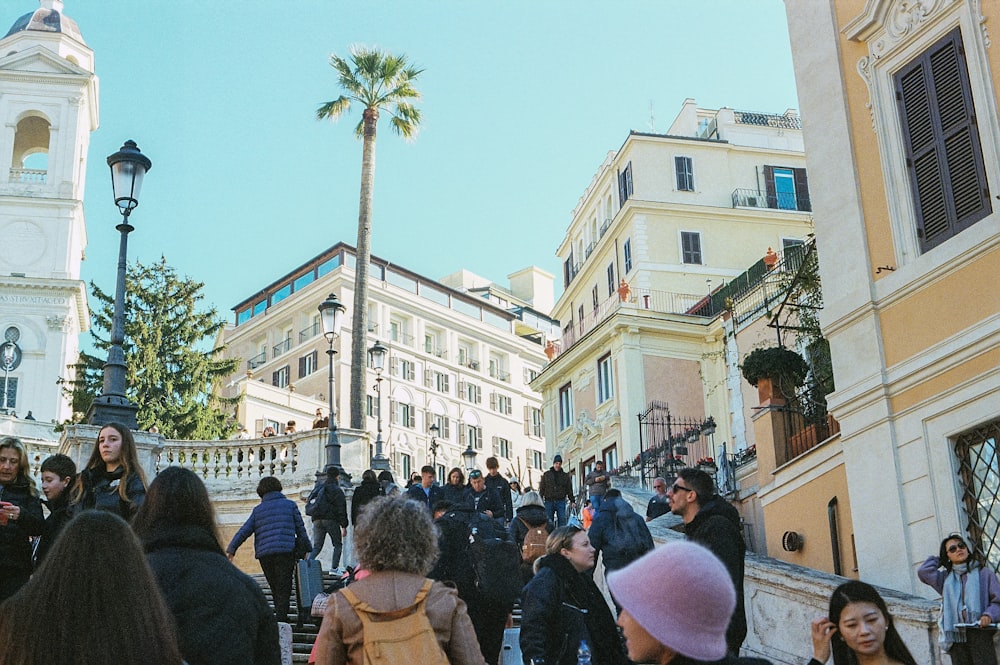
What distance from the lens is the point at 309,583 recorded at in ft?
42.9

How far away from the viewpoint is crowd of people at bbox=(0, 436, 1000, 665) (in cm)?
369

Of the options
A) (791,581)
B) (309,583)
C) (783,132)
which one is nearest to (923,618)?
(791,581)

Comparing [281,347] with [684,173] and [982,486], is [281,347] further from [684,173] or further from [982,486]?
[982,486]

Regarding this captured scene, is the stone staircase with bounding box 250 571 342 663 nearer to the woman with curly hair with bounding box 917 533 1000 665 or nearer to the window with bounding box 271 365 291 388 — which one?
the woman with curly hair with bounding box 917 533 1000 665

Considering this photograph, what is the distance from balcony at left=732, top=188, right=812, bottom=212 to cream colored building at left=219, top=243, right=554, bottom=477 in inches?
1160

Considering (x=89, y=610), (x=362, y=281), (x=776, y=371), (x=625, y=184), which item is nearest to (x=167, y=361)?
(x=362, y=281)

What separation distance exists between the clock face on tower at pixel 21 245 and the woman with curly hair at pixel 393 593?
6269cm

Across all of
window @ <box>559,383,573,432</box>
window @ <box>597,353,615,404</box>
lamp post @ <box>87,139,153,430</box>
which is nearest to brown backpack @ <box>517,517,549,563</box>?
lamp post @ <box>87,139,153,430</box>

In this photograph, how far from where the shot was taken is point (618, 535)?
1092 cm

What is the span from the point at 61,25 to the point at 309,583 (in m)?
66.3

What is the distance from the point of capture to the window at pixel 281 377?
262 ft

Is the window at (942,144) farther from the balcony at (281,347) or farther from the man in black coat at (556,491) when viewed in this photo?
the balcony at (281,347)

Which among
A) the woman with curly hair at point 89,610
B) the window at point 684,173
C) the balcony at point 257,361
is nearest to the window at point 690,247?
the window at point 684,173

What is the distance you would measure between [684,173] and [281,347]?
129 feet
